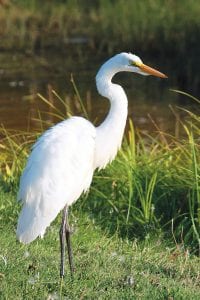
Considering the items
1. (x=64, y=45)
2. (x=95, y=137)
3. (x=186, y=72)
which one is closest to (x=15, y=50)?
(x=64, y=45)

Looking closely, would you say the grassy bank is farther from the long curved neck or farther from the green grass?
the long curved neck

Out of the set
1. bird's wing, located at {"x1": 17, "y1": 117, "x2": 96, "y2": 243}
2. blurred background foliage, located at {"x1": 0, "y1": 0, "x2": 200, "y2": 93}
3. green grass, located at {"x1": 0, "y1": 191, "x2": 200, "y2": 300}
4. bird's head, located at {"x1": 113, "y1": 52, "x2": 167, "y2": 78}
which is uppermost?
bird's head, located at {"x1": 113, "y1": 52, "x2": 167, "y2": 78}

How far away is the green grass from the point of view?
443 centimetres

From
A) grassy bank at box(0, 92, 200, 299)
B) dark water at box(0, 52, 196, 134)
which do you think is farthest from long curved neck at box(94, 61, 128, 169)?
dark water at box(0, 52, 196, 134)

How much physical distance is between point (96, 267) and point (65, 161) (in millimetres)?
610

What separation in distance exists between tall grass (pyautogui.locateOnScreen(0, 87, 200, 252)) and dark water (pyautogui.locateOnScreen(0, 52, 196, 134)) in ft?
12.1

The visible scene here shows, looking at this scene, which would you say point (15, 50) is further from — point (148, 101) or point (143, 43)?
point (148, 101)

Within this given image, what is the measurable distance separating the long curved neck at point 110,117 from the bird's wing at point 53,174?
8 centimetres

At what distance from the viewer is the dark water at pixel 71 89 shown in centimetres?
1195

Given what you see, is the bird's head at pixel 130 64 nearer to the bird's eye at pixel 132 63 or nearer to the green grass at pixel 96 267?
the bird's eye at pixel 132 63

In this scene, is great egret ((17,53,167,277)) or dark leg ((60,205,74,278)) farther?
dark leg ((60,205,74,278))

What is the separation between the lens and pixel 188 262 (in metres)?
5.48

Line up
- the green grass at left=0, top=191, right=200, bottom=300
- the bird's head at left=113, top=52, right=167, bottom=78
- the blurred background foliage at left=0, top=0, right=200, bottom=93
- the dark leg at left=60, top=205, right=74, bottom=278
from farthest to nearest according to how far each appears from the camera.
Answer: the blurred background foliage at left=0, top=0, right=200, bottom=93 < the bird's head at left=113, top=52, right=167, bottom=78 < the dark leg at left=60, top=205, right=74, bottom=278 < the green grass at left=0, top=191, right=200, bottom=300

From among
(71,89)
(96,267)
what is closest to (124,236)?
(96,267)
